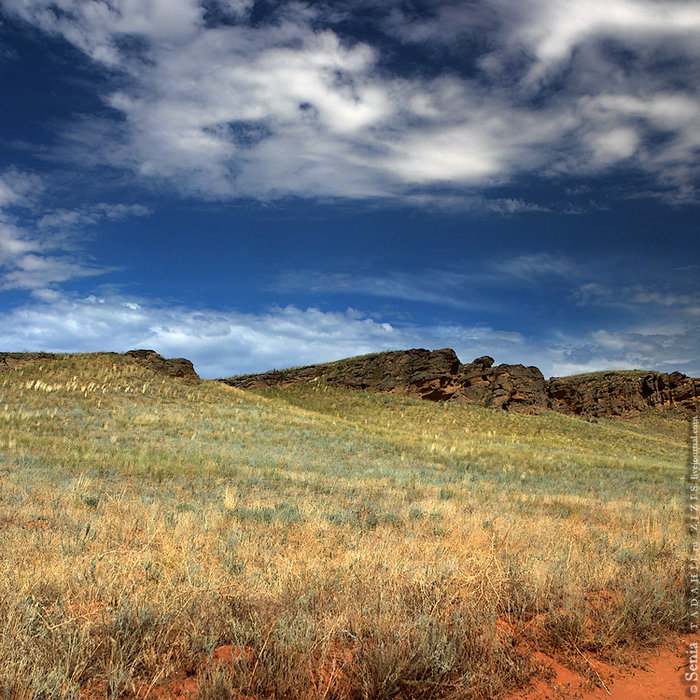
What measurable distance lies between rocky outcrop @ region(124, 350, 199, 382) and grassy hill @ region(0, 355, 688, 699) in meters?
32.0

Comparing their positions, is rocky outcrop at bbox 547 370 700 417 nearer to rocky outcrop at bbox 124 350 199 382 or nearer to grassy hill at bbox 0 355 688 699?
rocky outcrop at bbox 124 350 199 382

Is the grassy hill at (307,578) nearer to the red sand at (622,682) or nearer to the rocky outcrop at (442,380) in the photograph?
the red sand at (622,682)

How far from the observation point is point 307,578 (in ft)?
16.6

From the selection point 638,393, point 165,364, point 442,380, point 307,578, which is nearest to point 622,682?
point 307,578

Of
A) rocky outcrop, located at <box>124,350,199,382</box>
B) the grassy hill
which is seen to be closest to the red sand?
the grassy hill

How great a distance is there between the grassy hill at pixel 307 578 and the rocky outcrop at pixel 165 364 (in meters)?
32.0

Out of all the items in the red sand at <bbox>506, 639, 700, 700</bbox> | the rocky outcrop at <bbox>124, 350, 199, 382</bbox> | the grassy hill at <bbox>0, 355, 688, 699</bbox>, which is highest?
the rocky outcrop at <bbox>124, 350, 199, 382</bbox>

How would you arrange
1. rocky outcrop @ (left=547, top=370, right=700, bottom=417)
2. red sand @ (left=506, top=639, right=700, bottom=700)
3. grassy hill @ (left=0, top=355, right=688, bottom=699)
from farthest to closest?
rocky outcrop @ (left=547, top=370, right=700, bottom=417) < red sand @ (left=506, top=639, right=700, bottom=700) < grassy hill @ (left=0, top=355, right=688, bottom=699)

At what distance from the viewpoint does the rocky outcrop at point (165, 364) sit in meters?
47.4

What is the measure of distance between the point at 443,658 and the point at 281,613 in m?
1.43

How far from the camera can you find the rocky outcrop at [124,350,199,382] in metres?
47.4

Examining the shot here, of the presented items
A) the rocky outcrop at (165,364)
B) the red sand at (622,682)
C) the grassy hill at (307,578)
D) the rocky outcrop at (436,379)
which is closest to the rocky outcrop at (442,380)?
the rocky outcrop at (436,379)

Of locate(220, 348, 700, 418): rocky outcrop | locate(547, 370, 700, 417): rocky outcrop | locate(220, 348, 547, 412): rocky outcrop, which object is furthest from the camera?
locate(547, 370, 700, 417): rocky outcrop

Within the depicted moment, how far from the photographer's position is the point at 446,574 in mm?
5371
